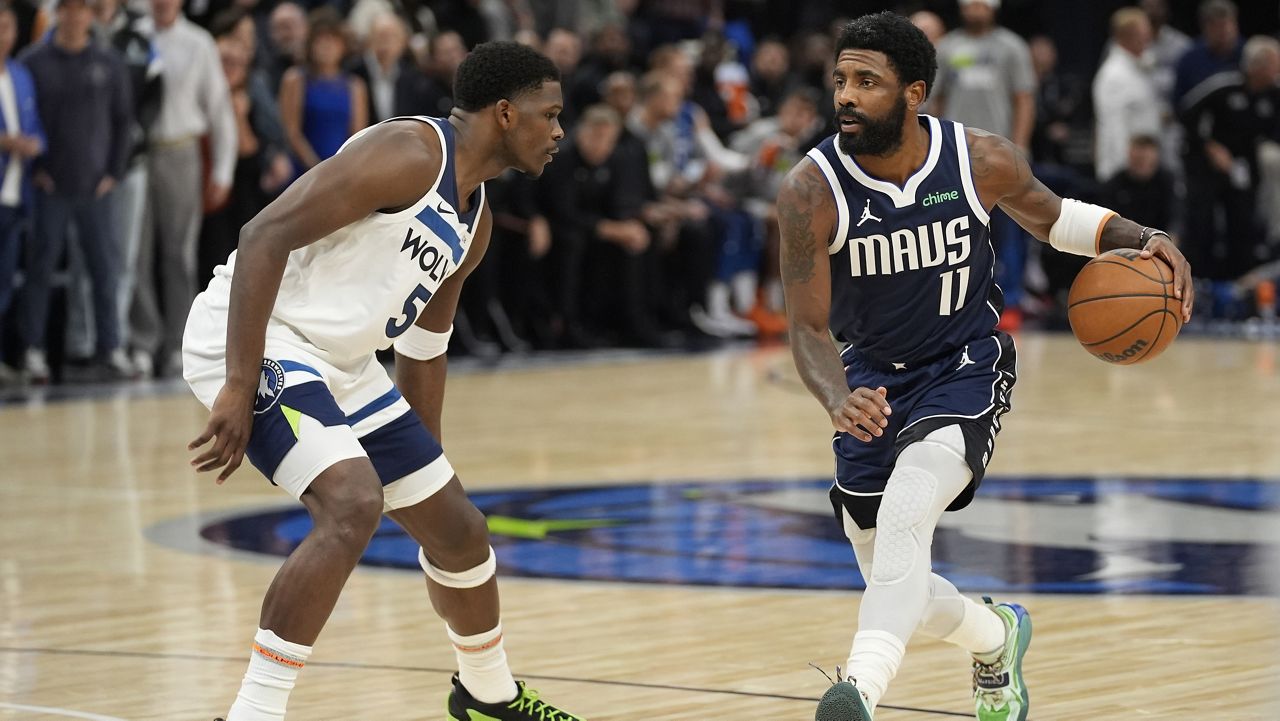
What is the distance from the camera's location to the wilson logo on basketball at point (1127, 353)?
490cm

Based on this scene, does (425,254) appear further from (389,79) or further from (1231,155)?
(1231,155)

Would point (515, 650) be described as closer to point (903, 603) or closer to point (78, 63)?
point (903, 603)

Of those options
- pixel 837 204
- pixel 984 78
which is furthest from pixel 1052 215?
pixel 984 78

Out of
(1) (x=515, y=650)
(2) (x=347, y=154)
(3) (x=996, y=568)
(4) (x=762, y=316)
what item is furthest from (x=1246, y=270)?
(2) (x=347, y=154)

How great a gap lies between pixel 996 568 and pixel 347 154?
3231mm

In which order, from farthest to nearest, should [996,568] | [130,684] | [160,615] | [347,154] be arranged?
[996,568] < [160,615] < [130,684] < [347,154]

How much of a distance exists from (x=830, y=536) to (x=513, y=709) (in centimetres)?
294

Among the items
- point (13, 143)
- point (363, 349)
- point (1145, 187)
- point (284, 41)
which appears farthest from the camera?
point (1145, 187)

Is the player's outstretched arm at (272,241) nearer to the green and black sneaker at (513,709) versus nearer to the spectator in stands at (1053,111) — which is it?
the green and black sneaker at (513,709)

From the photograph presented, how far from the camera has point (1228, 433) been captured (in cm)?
1033

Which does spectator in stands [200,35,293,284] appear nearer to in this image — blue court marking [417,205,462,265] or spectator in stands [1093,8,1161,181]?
spectator in stands [1093,8,1161,181]

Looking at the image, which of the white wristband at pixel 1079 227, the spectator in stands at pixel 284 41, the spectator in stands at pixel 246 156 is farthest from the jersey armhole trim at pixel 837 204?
the spectator in stands at pixel 284 41

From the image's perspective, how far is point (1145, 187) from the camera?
16.9m

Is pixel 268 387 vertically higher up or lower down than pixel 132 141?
higher up
